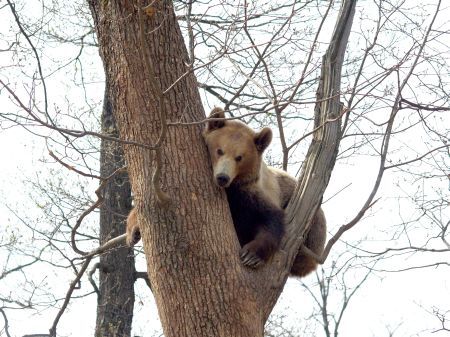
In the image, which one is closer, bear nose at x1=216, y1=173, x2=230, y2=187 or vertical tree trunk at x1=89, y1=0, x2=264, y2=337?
vertical tree trunk at x1=89, y1=0, x2=264, y2=337

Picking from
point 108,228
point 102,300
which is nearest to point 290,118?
point 108,228

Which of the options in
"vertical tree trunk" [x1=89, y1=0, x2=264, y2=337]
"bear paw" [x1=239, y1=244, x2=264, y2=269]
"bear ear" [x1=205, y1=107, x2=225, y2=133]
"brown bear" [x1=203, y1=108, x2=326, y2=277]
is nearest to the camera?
"vertical tree trunk" [x1=89, y1=0, x2=264, y2=337]

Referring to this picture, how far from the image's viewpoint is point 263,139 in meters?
7.35

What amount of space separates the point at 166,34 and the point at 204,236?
157cm

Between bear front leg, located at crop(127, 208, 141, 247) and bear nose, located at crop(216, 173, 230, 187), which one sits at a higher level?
bear front leg, located at crop(127, 208, 141, 247)

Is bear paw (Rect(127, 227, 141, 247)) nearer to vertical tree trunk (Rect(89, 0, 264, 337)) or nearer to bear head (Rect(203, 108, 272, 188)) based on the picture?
bear head (Rect(203, 108, 272, 188))

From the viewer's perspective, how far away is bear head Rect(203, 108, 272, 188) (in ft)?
21.4

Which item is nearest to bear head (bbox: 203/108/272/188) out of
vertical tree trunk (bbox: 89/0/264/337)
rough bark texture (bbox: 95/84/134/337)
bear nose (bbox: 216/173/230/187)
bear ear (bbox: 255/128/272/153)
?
bear ear (bbox: 255/128/272/153)

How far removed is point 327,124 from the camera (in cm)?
622

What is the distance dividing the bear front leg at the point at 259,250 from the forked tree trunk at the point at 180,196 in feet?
0.22

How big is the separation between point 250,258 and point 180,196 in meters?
0.67

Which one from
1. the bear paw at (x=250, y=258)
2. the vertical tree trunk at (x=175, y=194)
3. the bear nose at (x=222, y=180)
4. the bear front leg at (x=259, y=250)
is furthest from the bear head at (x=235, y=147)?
the bear paw at (x=250, y=258)

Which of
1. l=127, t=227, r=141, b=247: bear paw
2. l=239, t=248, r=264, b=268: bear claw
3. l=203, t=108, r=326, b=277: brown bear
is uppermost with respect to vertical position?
l=203, t=108, r=326, b=277: brown bear

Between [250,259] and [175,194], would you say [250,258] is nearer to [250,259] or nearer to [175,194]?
[250,259]
